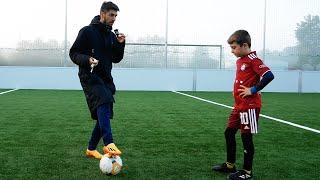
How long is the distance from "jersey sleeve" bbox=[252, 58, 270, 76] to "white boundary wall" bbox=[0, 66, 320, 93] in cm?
1486

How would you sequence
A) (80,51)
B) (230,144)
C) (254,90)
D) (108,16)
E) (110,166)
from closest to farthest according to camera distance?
(254,90) → (110,166) → (230,144) → (108,16) → (80,51)

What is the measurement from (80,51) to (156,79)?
574 inches

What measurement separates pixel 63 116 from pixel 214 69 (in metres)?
11.6

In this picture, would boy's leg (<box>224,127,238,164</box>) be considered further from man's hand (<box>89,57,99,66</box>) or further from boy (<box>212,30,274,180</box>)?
man's hand (<box>89,57,99,66</box>)

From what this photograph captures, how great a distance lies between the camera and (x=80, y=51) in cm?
428

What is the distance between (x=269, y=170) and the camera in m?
4.05

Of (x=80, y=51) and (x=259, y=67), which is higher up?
(x=80, y=51)

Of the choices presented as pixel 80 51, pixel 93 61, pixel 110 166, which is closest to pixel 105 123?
pixel 110 166

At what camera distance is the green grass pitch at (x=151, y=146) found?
3.91 meters

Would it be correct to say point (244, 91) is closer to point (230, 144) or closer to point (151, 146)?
point (230, 144)

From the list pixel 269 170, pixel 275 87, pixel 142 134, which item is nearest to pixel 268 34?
pixel 275 87

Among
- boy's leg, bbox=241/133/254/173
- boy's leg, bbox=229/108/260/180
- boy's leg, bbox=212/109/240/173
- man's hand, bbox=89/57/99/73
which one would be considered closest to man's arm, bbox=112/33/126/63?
man's hand, bbox=89/57/99/73

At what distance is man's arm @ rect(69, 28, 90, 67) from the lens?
405cm

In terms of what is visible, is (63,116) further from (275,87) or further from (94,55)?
(275,87)
